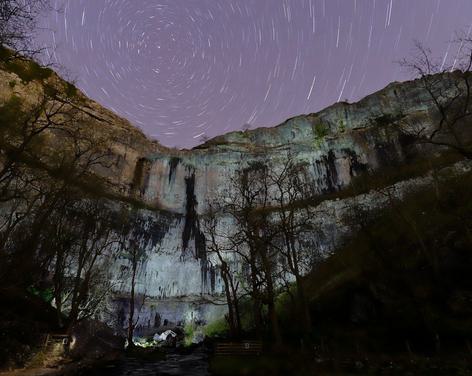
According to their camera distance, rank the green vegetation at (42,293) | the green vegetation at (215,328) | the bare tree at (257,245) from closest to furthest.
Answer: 1. the bare tree at (257,245)
2. the green vegetation at (42,293)
3. the green vegetation at (215,328)

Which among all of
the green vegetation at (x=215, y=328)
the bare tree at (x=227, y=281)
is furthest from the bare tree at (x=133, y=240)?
the bare tree at (x=227, y=281)

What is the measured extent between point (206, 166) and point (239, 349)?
115 feet

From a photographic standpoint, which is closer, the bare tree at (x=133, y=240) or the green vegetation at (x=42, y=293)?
the green vegetation at (x=42, y=293)

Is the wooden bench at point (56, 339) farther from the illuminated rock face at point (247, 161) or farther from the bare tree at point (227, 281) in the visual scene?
the illuminated rock face at point (247, 161)

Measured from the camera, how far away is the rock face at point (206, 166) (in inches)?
1490

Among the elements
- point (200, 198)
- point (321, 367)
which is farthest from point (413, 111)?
point (321, 367)

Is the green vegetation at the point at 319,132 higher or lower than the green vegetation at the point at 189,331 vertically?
higher

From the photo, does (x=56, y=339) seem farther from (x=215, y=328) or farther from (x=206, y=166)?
(x=206, y=166)

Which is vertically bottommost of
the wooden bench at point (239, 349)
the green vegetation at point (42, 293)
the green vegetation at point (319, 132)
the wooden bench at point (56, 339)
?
the wooden bench at point (239, 349)

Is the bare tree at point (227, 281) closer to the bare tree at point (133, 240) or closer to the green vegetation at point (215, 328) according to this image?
the green vegetation at point (215, 328)

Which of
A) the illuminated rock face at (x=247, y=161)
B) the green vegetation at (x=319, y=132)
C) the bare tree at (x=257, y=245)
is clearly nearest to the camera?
the bare tree at (x=257, y=245)

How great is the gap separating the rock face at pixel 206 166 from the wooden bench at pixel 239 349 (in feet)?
77.0

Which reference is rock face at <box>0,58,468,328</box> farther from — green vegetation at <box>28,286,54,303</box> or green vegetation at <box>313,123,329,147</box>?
green vegetation at <box>28,286,54,303</box>

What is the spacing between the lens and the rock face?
37844 mm
